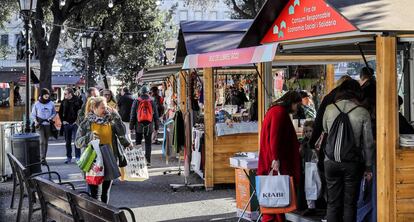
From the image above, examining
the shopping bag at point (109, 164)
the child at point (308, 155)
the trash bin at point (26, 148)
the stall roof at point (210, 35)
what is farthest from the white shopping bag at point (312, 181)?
the trash bin at point (26, 148)

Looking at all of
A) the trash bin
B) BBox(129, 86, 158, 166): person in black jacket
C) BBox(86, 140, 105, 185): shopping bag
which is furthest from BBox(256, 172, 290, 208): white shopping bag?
BBox(129, 86, 158, 166): person in black jacket

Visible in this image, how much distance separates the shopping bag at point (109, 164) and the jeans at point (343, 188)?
2.71 metres

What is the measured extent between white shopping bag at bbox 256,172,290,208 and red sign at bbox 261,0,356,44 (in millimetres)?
1656

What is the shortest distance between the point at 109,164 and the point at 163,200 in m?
2.68

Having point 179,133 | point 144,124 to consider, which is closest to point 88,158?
point 179,133

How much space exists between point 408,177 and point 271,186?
1524 millimetres

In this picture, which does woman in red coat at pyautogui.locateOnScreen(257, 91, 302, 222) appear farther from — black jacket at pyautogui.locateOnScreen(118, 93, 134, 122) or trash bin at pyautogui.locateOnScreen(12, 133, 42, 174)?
black jacket at pyautogui.locateOnScreen(118, 93, 134, 122)

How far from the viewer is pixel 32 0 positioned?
515 inches

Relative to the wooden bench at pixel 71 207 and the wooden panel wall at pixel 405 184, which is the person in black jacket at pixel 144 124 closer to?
the wooden bench at pixel 71 207

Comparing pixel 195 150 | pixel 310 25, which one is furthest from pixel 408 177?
pixel 195 150

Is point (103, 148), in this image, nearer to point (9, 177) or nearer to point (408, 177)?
point (408, 177)

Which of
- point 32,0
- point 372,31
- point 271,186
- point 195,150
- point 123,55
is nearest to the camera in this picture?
point 372,31

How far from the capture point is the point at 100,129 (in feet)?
26.9

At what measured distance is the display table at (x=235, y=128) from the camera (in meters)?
11.4
